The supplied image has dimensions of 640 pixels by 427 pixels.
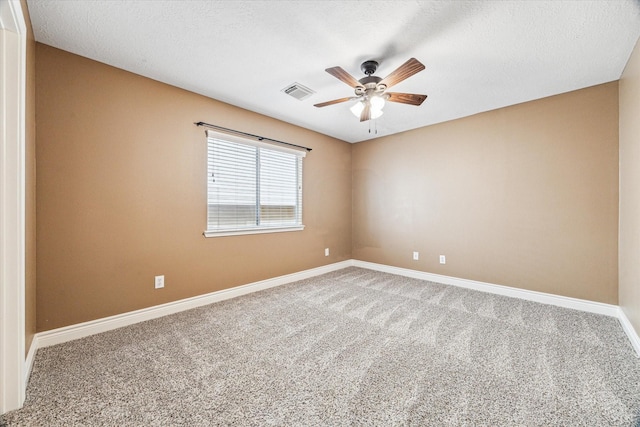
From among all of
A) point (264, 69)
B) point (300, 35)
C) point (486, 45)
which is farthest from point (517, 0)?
point (264, 69)

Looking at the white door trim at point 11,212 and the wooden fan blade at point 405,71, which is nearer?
the white door trim at point 11,212

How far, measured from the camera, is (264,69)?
247cm

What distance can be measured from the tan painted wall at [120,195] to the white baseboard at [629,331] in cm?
365

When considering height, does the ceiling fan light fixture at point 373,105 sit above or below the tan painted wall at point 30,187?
above

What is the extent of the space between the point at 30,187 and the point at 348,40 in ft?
8.46

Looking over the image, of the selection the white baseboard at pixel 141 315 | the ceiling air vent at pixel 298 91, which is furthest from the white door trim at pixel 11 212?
the ceiling air vent at pixel 298 91

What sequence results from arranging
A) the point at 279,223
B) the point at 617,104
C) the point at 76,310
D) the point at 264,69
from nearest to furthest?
the point at 76,310
the point at 264,69
the point at 617,104
the point at 279,223

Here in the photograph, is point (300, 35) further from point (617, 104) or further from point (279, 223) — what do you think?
point (617, 104)

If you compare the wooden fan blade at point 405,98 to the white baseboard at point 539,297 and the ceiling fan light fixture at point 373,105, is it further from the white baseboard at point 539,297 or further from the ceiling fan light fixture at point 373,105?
the white baseboard at point 539,297

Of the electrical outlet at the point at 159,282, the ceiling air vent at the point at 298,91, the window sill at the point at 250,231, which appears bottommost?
the electrical outlet at the point at 159,282

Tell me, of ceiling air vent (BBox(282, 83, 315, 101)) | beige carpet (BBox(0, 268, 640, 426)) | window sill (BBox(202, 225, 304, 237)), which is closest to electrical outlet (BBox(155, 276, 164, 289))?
beige carpet (BBox(0, 268, 640, 426))

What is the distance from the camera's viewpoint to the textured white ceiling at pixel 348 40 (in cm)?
174

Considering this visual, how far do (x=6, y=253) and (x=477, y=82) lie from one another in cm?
384

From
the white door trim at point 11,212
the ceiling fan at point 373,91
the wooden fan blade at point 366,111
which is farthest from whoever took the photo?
the wooden fan blade at point 366,111
